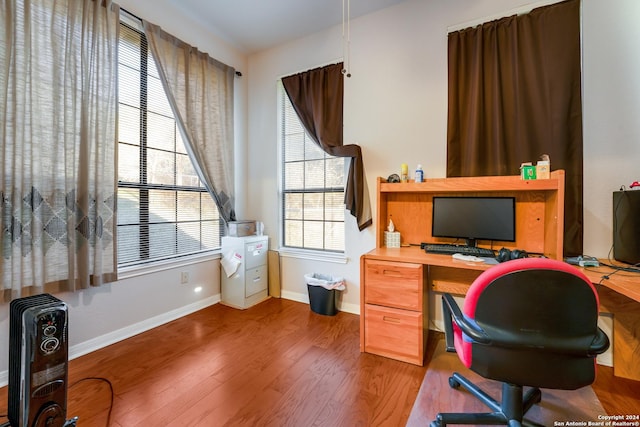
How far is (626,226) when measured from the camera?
68.8 inches

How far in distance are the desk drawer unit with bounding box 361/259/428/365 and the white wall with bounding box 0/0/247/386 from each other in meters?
1.86

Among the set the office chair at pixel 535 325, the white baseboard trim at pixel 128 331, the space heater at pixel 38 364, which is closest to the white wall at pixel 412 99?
the white baseboard trim at pixel 128 331

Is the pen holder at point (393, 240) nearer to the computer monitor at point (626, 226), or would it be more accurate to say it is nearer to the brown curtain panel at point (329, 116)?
the brown curtain panel at point (329, 116)

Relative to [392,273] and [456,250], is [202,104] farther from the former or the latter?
[456,250]

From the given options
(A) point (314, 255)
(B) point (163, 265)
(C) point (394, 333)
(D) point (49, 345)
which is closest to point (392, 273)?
(C) point (394, 333)

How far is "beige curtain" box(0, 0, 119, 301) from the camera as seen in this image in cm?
166

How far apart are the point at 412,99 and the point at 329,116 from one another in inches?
33.4

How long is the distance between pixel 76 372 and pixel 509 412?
266 centimetres

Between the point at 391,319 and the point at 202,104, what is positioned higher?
the point at 202,104

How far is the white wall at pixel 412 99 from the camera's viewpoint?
1875 mm

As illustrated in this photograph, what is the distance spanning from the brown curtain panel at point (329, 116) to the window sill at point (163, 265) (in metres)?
1.68

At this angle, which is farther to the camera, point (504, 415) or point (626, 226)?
point (626, 226)

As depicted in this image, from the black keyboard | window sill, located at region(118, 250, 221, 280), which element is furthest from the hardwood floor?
the black keyboard

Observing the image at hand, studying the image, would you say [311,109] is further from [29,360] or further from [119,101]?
[29,360]
